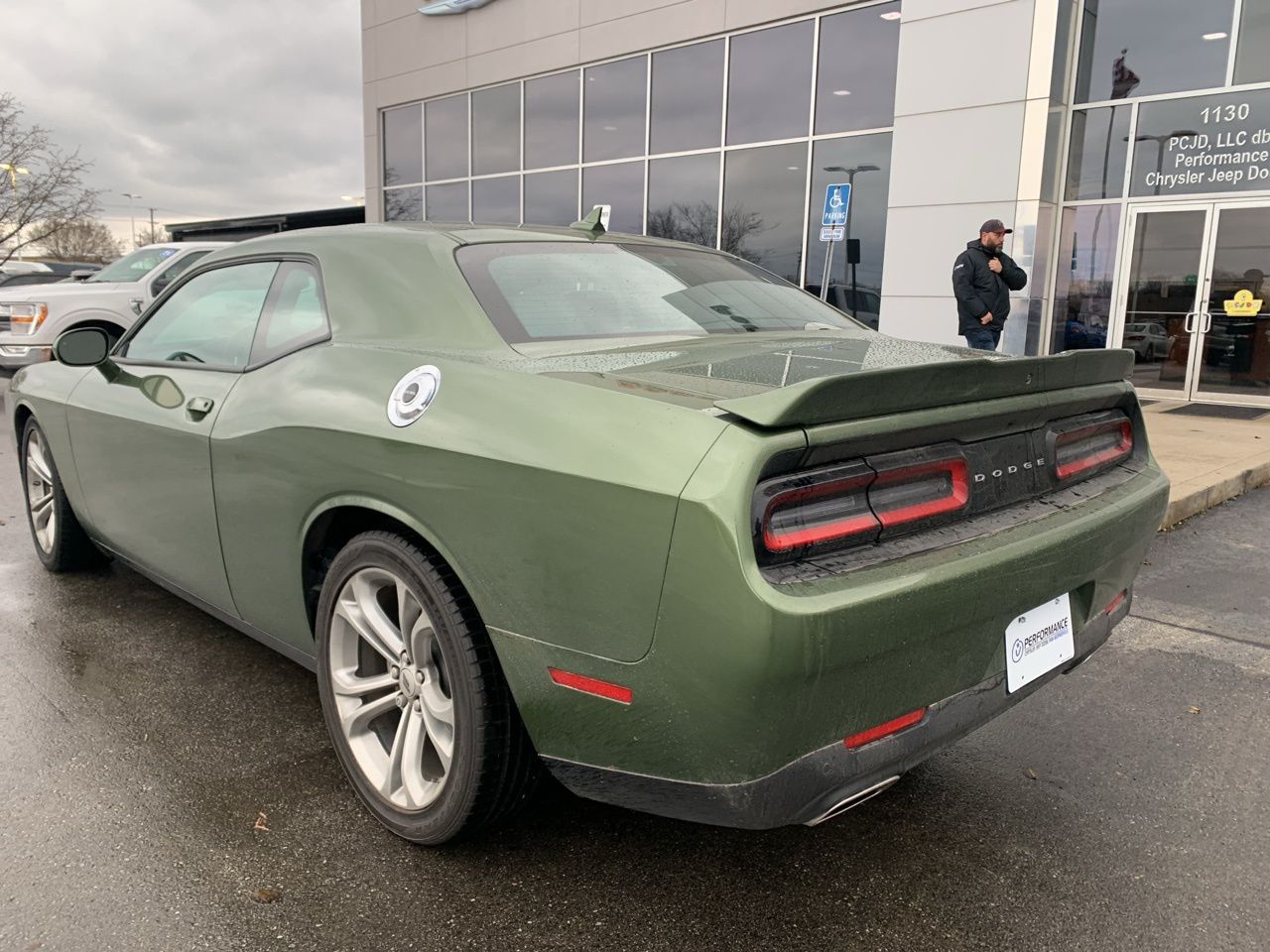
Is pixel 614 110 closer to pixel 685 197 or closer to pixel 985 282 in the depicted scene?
pixel 685 197

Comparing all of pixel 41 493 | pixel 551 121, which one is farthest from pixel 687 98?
pixel 41 493

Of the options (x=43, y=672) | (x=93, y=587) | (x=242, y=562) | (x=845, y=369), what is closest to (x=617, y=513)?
(x=845, y=369)

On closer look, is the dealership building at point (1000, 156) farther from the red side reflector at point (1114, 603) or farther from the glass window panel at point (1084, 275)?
the red side reflector at point (1114, 603)

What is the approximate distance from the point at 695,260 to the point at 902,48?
9632 millimetres

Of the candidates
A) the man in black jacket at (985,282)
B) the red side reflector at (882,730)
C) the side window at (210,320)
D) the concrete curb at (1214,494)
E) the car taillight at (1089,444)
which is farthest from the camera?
the man in black jacket at (985,282)

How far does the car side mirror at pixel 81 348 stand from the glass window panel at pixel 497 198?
14.1 m

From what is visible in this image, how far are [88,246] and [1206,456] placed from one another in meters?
65.5

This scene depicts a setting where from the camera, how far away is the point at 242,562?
2832mm

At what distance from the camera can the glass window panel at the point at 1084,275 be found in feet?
37.8

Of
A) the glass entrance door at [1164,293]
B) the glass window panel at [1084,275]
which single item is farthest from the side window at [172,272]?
the glass entrance door at [1164,293]

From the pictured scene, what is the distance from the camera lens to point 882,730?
1870mm

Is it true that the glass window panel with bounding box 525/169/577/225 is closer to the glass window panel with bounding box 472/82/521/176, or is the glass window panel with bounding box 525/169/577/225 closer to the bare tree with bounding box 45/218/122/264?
the glass window panel with bounding box 472/82/521/176

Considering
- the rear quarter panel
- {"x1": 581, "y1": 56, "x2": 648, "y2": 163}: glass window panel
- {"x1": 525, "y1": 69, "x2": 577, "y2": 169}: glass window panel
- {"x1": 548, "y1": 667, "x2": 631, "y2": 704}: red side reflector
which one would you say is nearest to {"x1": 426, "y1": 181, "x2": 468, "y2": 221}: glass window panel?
{"x1": 525, "y1": 69, "x2": 577, "y2": 169}: glass window panel

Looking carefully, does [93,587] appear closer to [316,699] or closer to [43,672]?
[43,672]
